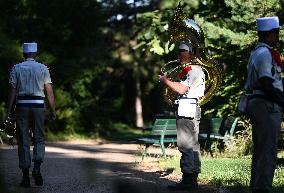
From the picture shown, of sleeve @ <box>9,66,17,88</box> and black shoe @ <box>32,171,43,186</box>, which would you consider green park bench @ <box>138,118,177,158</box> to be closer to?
black shoe @ <box>32,171,43,186</box>

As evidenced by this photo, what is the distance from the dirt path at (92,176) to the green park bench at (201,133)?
0.49m

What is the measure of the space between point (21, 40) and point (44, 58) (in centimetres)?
113

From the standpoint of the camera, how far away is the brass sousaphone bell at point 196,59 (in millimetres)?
10109

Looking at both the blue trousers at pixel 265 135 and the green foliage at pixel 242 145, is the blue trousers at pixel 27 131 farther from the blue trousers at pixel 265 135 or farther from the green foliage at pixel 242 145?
the green foliage at pixel 242 145

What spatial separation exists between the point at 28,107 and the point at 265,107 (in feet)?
13.6

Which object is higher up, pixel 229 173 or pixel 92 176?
pixel 229 173

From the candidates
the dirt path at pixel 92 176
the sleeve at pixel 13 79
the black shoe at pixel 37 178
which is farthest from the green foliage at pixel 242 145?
the sleeve at pixel 13 79

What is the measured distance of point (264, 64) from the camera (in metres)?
6.96

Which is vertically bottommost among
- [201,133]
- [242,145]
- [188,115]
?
[242,145]

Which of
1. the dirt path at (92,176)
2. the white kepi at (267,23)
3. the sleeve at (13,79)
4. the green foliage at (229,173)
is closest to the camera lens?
the white kepi at (267,23)

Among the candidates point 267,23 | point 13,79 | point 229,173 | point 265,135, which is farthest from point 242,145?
point 267,23

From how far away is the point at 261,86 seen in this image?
6969 millimetres

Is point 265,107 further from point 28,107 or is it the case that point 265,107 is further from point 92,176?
point 92,176

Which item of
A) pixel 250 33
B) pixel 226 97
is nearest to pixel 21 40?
pixel 226 97
